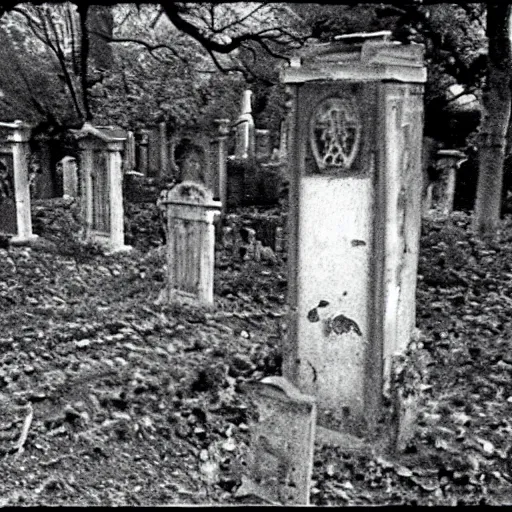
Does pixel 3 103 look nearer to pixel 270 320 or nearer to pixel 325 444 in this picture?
pixel 270 320

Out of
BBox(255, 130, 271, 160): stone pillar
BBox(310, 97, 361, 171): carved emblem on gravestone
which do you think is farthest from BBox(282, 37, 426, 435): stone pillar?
BBox(255, 130, 271, 160): stone pillar

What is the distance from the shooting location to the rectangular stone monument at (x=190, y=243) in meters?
4.98

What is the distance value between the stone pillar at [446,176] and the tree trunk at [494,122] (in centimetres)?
74

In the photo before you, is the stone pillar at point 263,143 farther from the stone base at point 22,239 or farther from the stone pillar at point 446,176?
the stone base at point 22,239

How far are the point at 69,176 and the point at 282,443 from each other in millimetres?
7084

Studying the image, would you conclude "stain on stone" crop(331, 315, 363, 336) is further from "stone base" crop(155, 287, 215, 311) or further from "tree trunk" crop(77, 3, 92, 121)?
"tree trunk" crop(77, 3, 92, 121)

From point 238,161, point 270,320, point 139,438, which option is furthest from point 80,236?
point 139,438

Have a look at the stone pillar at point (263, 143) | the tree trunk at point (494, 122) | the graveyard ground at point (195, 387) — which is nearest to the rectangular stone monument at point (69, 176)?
the stone pillar at point (263, 143)

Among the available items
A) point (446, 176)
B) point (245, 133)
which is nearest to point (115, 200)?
point (245, 133)

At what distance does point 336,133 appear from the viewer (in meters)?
3.03

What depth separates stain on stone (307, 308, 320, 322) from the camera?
3252mm

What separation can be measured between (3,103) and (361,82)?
4.72 meters

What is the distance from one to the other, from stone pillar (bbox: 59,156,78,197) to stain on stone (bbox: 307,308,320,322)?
6257mm

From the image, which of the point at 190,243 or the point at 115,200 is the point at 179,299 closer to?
the point at 190,243
